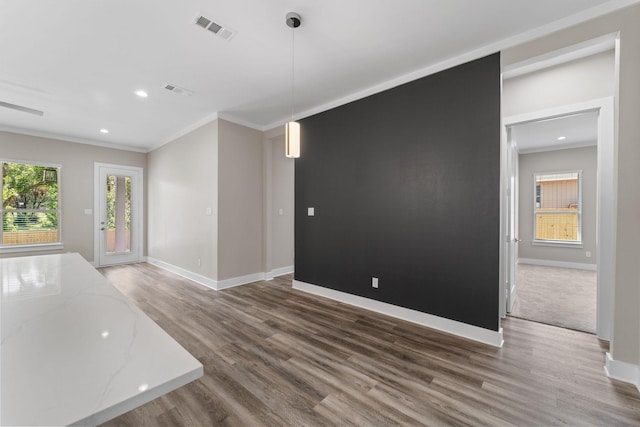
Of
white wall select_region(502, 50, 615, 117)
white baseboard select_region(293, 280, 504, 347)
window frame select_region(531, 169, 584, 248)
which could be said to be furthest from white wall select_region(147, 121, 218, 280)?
window frame select_region(531, 169, 584, 248)

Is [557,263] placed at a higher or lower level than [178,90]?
lower

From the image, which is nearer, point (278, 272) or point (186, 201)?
point (186, 201)

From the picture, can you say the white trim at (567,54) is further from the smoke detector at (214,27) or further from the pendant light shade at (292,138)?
the smoke detector at (214,27)

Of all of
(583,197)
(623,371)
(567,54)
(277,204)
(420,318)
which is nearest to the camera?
(623,371)

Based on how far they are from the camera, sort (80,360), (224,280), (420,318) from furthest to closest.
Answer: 1. (224,280)
2. (420,318)
3. (80,360)

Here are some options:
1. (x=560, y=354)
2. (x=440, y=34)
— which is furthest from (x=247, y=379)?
(x=440, y=34)

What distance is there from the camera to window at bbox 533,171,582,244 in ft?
20.6

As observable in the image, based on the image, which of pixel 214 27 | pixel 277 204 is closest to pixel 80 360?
pixel 214 27

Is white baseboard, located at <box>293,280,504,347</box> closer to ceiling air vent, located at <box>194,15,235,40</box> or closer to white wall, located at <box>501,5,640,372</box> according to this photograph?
white wall, located at <box>501,5,640,372</box>

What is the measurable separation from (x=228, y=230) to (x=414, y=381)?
3511mm

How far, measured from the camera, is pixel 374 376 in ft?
6.93

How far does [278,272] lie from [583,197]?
706 cm

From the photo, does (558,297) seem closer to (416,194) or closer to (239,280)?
(416,194)

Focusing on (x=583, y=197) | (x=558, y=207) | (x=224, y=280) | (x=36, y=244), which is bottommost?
(x=224, y=280)
